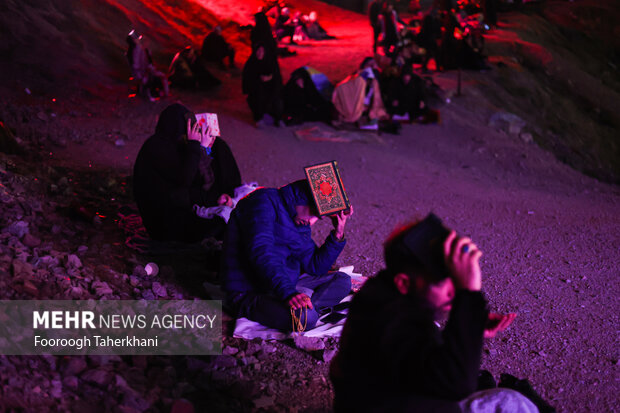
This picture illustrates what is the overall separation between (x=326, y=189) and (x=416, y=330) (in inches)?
68.9

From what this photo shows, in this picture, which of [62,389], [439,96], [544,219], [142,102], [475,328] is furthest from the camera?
[439,96]

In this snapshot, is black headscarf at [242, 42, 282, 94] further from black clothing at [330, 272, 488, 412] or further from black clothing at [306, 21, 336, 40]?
black clothing at [330, 272, 488, 412]

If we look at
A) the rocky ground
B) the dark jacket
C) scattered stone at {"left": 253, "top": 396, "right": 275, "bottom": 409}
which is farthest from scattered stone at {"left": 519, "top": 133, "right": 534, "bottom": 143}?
scattered stone at {"left": 253, "top": 396, "right": 275, "bottom": 409}

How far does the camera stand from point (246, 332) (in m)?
3.55

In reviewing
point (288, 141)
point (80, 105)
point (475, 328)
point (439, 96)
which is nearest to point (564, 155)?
point (439, 96)

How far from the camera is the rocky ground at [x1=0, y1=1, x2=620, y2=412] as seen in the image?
3.06 m

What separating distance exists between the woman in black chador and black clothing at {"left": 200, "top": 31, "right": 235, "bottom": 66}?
3950 millimetres

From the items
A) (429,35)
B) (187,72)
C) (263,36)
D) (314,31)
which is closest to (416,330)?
(263,36)

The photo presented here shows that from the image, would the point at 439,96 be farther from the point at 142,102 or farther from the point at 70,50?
the point at 70,50

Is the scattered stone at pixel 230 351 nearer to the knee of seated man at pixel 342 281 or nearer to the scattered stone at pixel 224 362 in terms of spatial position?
the scattered stone at pixel 224 362

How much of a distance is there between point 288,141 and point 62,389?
6861mm

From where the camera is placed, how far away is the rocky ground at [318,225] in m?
3.06

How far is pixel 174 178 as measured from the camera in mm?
4590

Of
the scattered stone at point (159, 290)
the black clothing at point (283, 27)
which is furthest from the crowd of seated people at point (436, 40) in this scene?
the scattered stone at point (159, 290)
